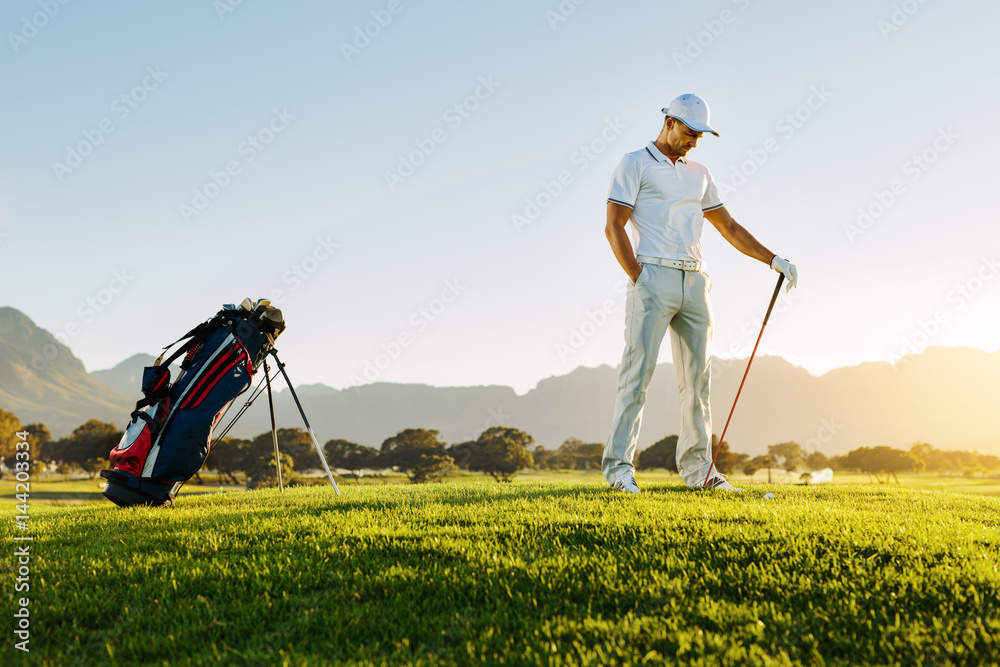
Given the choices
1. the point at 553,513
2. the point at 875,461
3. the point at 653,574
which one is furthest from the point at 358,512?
the point at 875,461

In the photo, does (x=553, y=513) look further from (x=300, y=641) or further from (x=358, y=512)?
(x=300, y=641)

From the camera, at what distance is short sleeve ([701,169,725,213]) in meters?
7.23

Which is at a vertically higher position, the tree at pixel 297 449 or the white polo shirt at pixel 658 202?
the white polo shirt at pixel 658 202

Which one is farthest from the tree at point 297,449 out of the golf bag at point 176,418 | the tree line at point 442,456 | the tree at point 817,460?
the tree at point 817,460

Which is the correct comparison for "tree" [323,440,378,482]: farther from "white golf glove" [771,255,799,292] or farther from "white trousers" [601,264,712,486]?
"white golf glove" [771,255,799,292]

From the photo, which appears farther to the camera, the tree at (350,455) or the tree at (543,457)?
the tree at (543,457)

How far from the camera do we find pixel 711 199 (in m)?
7.27

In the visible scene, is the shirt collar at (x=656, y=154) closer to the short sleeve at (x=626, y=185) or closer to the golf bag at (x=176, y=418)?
the short sleeve at (x=626, y=185)

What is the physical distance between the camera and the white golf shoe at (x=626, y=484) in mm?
6186

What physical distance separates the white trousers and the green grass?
5.69ft

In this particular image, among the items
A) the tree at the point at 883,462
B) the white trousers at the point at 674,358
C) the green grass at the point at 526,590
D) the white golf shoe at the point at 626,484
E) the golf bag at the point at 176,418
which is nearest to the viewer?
the green grass at the point at 526,590

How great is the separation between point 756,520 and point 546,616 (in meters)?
2.20

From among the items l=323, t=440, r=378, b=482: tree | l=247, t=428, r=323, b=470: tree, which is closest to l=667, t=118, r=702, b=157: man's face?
l=247, t=428, r=323, b=470: tree

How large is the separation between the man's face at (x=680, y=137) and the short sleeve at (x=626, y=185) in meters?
0.50
